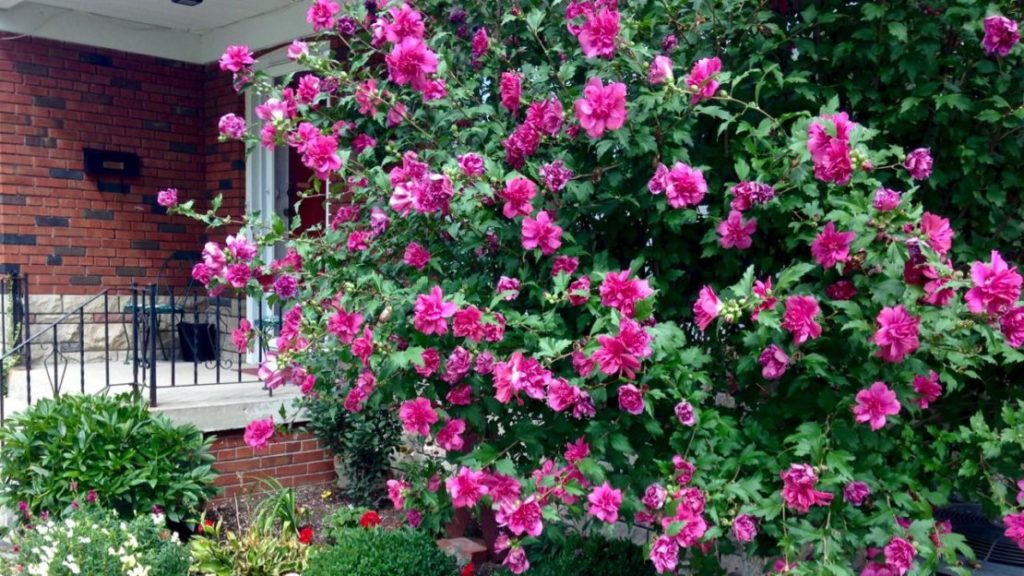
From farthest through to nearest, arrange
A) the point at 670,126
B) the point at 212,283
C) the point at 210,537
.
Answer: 1. the point at 210,537
2. the point at 212,283
3. the point at 670,126

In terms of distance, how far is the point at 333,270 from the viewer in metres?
3.30

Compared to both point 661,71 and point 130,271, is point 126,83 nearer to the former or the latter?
point 130,271

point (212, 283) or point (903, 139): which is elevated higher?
point (903, 139)

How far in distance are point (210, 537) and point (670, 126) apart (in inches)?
134

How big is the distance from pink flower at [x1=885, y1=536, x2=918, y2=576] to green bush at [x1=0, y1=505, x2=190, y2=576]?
2.78 m

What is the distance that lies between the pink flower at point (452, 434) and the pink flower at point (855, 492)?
99 cm

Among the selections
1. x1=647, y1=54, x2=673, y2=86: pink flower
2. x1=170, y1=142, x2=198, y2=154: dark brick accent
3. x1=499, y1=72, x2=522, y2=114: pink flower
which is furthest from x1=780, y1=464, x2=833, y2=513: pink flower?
x1=170, y1=142, x2=198, y2=154: dark brick accent

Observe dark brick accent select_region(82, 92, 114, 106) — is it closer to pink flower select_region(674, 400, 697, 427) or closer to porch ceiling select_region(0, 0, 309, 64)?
porch ceiling select_region(0, 0, 309, 64)

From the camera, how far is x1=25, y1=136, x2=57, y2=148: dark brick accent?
7441 millimetres

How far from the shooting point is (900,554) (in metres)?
2.22

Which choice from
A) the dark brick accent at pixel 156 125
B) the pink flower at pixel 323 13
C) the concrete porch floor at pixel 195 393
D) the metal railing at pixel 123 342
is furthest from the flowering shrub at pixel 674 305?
the dark brick accent at pixel 156 125

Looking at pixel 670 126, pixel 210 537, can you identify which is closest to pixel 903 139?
pixel 670 126

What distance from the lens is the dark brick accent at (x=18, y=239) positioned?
23.9ft

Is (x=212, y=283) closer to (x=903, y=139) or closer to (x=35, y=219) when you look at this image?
(x=903, y=139)
